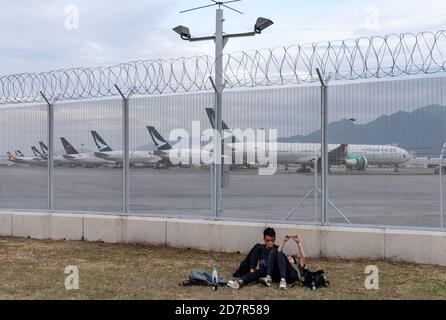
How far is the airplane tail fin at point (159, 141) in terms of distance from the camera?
12102 millimetres

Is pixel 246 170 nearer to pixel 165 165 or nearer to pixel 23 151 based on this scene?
pixel 165 165

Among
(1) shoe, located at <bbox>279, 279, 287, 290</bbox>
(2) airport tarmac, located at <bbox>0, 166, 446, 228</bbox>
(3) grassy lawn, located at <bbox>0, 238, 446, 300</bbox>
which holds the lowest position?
(3) grassy lawn, located at <bbox>0, 238, 446, 300</bbox>

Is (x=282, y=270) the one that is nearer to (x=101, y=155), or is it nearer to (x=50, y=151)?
(x=101, y=155)

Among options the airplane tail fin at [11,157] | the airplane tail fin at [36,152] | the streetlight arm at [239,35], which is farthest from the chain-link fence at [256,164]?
the streetlight arm at [239,35]

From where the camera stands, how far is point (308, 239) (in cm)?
1057

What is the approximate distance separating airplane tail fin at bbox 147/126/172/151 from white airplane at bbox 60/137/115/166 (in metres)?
1.14

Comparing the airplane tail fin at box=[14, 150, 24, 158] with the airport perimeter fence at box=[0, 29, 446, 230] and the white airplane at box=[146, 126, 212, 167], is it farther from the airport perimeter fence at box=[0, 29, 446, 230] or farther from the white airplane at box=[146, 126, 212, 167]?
the white airplane at box=[146, 126, 212, 167]

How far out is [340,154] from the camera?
10.6m

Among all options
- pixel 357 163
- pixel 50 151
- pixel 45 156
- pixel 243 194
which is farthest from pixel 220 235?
pixel 45 156

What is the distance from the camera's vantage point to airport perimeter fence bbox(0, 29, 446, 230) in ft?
32.7

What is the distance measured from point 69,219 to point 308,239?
501 centimetres

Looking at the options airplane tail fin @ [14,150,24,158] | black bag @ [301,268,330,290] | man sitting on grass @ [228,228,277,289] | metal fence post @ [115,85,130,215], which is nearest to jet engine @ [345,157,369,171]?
man sitting on grass @ [228,228,277,289]

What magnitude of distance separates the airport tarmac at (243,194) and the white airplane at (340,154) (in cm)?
18

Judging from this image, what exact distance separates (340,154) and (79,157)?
5.51 metres
